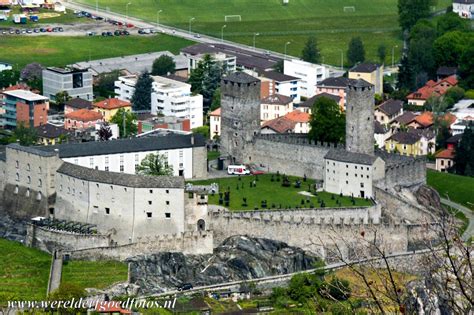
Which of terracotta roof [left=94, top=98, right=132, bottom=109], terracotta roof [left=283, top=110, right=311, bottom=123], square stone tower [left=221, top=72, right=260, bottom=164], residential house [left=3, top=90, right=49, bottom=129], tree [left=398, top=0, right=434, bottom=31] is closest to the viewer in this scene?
square stone tower [left=221, top=72, right=260, bottom=164]

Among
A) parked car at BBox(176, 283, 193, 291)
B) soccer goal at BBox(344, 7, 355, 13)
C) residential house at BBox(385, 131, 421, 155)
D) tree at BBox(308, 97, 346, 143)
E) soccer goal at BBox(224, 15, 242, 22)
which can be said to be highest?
tree at BBox(308, 97, 346, 143)

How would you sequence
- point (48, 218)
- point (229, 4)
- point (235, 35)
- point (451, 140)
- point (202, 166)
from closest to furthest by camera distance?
point (48, 218) < point (202, 166) < point (451, 140) < point (235, 35) < point (229, 4)

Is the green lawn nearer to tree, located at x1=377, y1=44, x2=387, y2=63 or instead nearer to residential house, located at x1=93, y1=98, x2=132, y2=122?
residential house, located at x1=93, y1=98, x2=132, y2=122

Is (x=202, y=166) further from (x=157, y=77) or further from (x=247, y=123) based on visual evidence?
(x=157, y=77)

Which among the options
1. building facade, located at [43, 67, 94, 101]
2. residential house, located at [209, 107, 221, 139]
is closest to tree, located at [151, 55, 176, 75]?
building facade, located at [43, 67, 94, 101]

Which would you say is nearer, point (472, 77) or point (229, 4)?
point (472, 77)

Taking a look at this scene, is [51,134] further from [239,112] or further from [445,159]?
[445,159]

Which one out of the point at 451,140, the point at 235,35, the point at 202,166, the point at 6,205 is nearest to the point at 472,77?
the point at 451,140
